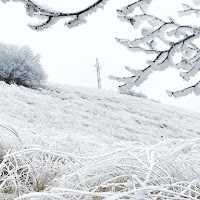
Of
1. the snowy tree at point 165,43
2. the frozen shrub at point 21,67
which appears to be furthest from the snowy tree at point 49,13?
the frozen shrub at point 21,67

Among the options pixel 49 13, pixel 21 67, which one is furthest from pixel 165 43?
pixel 21 67

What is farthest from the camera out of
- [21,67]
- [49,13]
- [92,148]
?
[21,67]

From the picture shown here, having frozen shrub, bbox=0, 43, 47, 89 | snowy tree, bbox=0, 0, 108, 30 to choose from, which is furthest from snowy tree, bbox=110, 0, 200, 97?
frozen shrub, bbox=0, 43, 47, 89

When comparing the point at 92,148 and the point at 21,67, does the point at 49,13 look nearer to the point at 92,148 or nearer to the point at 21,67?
the point at 92,148

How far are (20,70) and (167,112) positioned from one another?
487 centimetres

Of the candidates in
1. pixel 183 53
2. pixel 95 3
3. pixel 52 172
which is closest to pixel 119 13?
pixel 95 3

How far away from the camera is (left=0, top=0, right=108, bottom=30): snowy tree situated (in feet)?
5.25

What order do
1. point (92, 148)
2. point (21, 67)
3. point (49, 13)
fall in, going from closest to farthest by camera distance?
point (49, 13) < point (92, 148) < point (21, 67)

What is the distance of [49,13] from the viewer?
1.65 meters

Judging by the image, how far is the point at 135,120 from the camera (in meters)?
8.98

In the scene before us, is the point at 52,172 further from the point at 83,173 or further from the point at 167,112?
the point at 167,112

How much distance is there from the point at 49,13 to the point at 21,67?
30.6 ft

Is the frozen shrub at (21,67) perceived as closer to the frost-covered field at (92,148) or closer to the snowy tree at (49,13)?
the frost-covered field at (92,148)

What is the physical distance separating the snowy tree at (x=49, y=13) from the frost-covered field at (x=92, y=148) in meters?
0.70
